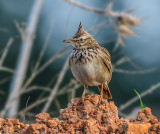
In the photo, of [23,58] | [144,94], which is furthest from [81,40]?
[23,58]

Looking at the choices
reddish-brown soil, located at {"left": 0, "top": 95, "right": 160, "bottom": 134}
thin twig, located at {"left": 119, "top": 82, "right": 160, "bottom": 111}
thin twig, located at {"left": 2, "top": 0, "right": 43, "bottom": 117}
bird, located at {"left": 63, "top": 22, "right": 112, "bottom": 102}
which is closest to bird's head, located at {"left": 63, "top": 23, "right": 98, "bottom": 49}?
bird, located at {"left": 63, "top": 22, "right": 112, "bottom": 102}

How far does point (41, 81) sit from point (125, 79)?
4.57m

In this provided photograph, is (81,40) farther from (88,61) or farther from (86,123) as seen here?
(86,123)

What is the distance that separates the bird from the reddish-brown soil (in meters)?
0.92

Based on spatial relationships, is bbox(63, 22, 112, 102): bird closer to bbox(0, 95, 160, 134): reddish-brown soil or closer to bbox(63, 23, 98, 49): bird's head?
bbox(63, 23, 98, 49): bird's head

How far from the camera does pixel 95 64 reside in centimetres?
380

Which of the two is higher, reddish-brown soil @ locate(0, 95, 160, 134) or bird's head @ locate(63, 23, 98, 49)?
bird's head @ locate(63, 23, 98, 49)

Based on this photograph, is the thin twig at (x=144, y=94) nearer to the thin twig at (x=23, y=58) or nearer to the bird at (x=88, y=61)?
the bird at (x=88, y=61)

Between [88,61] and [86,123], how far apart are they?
1.37 meters

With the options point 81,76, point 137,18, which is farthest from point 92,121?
point 137,18

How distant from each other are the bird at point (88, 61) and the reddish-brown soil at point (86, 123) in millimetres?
919

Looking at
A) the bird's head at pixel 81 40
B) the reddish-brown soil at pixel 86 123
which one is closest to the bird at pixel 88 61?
the bird's head at pixel 81 40

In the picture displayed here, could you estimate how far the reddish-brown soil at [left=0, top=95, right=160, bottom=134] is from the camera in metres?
2.44

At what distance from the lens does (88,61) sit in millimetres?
3740
